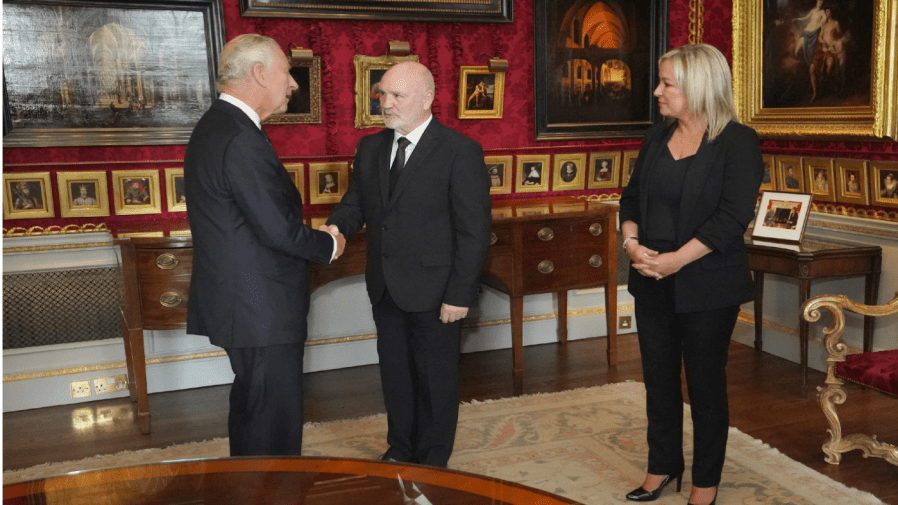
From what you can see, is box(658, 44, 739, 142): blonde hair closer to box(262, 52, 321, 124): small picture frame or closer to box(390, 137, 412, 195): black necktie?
box(390, 137, 412, 195): black necktie

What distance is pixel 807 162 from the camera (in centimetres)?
520

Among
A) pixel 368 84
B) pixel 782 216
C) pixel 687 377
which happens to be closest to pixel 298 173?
pixel 368 84

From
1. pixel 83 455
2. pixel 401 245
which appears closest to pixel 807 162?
pixel 401 245

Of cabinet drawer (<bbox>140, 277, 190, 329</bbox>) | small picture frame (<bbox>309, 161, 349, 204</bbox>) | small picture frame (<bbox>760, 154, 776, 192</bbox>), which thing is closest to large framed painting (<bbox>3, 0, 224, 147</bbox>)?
small picture frame (<bbox>309, 161, 349, 204</bbox>)

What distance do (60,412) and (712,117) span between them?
4157 mm

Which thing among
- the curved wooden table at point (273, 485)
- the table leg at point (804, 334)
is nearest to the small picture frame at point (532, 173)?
the table leg at point (804, 334)

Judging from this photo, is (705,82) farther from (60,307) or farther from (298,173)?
(60,307)

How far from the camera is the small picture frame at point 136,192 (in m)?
4.78

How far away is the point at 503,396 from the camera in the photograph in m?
4.71

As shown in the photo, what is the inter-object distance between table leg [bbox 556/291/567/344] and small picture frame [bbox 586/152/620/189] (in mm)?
907

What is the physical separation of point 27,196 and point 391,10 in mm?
2610

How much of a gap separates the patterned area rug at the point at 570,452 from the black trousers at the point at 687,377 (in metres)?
0.27

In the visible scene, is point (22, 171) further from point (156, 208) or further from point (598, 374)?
point (598, 374)

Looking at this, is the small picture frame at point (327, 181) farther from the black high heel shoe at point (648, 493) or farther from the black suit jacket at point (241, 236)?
the black high heel shoe at point (648, 493)
